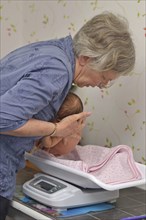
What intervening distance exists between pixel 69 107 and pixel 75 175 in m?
0.27

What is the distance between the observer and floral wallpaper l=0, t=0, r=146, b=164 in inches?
75.8

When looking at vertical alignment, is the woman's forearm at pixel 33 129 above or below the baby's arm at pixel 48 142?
above

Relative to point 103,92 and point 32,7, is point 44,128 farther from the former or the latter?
point 32,7

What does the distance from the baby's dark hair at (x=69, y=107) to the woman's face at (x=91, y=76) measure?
0.14 m

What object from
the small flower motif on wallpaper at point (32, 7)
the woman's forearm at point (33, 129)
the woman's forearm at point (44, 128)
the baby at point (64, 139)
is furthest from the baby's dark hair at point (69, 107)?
the small flower motif on wallpaper at point (32, 7)

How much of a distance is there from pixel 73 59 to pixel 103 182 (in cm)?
50

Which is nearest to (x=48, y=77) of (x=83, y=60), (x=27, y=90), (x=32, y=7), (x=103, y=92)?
(x=27, y=90)

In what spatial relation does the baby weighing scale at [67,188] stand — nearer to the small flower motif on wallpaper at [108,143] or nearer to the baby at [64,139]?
the baby at [64,139]

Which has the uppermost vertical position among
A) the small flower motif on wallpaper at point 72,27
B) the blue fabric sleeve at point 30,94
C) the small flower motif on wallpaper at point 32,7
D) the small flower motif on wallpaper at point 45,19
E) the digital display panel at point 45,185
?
the small flower motif on wallpaper at point 32,7

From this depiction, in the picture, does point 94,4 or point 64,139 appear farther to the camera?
point 94,4

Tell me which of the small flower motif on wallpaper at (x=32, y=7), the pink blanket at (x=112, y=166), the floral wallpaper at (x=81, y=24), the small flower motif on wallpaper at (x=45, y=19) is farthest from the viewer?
the small flower motif on wallpaper at (x=32, y=7)

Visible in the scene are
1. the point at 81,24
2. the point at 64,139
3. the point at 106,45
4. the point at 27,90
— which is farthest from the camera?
the point at 81,24

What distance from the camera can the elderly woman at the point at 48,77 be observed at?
1.27 metres

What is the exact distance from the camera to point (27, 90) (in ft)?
4.12
